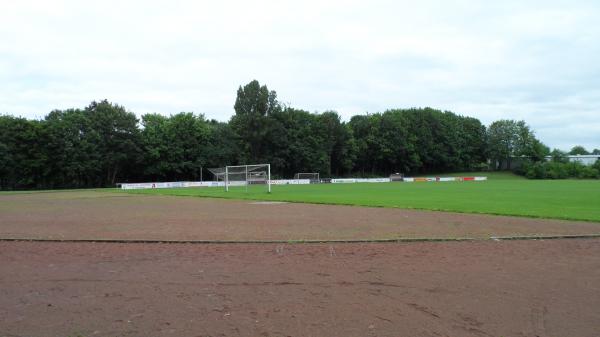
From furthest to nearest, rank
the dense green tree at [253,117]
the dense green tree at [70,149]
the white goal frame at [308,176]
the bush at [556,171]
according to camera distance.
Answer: the bush at [556,171]
the white goal frame at [308,176]
the dense green tree at [253,117]
the dense green tree at [70,149]

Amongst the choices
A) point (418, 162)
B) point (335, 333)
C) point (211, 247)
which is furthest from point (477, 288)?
point (418, 162)

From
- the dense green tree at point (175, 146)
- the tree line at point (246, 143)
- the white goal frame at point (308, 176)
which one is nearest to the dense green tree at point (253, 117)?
the tree line at point (246, 143)

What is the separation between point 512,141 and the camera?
122 meters

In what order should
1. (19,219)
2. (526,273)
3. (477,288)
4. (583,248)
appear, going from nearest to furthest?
(477,288), (526,273), (583,248), (19,219)

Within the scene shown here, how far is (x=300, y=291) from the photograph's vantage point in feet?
Result: 23.9

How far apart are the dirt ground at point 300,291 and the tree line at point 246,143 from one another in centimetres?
6736

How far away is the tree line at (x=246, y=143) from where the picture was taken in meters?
70.4

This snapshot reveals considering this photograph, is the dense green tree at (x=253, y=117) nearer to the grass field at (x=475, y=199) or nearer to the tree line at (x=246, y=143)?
the tree line at (x=246, y=143)

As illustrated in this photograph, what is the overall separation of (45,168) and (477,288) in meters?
76.3

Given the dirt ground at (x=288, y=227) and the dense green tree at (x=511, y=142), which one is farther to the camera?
the dense green tree at (x=511, y=142)

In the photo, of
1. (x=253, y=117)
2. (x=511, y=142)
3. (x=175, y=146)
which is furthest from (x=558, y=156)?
(x=175, y=146)

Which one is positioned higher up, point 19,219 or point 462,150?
point 462,150

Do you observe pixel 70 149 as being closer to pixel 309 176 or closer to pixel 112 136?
pixel 112 136

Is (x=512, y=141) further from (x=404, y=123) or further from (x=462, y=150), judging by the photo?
(x=404, y=123)
